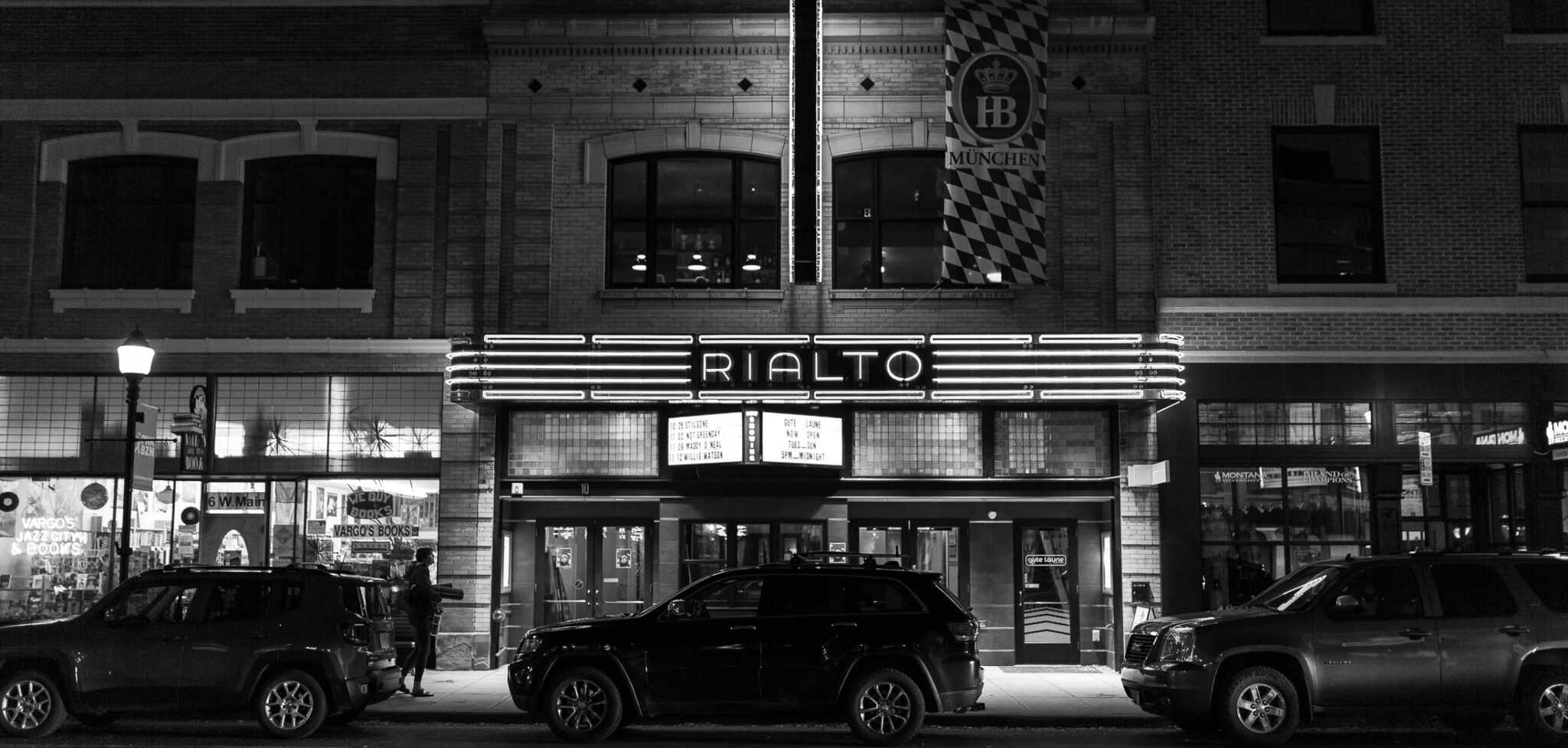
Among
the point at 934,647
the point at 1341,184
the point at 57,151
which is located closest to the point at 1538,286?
the point at 1341,184

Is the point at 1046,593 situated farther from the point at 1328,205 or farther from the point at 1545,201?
the point at 1545,201

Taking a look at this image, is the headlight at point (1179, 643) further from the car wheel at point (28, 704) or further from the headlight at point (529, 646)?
the car wheel at point (28, 704)

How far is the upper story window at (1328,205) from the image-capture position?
19781mm

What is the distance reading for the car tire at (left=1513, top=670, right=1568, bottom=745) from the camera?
1305 centimetres

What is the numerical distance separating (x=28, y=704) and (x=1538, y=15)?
73.0 ft

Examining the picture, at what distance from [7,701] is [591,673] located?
5825mm

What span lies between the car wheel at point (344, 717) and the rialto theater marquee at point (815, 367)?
5.14 m

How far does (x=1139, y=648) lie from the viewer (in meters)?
14.0

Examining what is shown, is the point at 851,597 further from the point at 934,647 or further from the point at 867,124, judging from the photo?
the point at 867,124

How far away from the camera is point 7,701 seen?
518 inches

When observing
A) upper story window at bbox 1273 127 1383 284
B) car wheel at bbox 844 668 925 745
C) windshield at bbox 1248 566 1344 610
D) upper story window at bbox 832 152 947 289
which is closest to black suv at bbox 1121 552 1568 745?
windshield at bbox 1248 566 1344 610

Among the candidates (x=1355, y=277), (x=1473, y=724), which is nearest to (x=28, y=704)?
(x=1473, y=724)

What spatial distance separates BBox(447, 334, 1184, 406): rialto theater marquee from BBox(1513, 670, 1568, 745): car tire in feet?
19.7

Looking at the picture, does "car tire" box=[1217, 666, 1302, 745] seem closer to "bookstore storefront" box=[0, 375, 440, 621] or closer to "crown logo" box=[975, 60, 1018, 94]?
"crown logo" box=[975, 60, 1018, 94]
